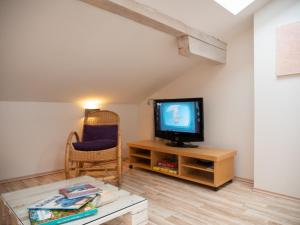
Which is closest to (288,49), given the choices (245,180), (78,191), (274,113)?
(274,113)

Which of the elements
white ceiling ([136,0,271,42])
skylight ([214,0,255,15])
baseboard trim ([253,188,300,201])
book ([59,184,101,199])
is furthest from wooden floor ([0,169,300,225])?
skylight ([214,0,255,15])

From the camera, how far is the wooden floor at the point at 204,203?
1.92m

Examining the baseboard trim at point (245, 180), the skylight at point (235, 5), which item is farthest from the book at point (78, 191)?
the skylight at point (235, 5)

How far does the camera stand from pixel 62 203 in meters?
1.53

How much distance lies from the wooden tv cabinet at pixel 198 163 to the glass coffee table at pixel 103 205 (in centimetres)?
123

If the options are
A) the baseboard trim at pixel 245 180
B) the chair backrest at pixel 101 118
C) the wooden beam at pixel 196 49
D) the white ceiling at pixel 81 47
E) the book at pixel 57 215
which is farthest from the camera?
the chair backrest at pixel 101 118

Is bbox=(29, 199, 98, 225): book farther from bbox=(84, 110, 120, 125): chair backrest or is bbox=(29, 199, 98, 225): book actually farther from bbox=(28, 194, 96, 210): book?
bbox=(84, 110, 120, 125): chair backrest

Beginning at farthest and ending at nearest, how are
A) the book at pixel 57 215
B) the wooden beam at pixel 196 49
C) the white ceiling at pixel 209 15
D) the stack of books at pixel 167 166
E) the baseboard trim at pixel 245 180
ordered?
the stack of books at pixel 167 166 < the baseboard trim at pixel 245 180 < the wooden beam at pixel 196 49 < the white ceiling at pixel 209 15 < the book at pixel 57 215

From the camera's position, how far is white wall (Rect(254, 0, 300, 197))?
92.0 inches

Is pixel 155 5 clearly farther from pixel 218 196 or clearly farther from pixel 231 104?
pixel 218 196

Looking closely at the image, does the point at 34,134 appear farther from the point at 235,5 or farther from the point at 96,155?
the point at 235,5

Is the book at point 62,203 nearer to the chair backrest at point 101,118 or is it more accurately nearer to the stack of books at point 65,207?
the stack of books at point 65,207

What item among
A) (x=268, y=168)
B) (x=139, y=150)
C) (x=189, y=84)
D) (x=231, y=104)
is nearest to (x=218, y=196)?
(x=268, y=168)

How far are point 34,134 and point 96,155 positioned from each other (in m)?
1.19
